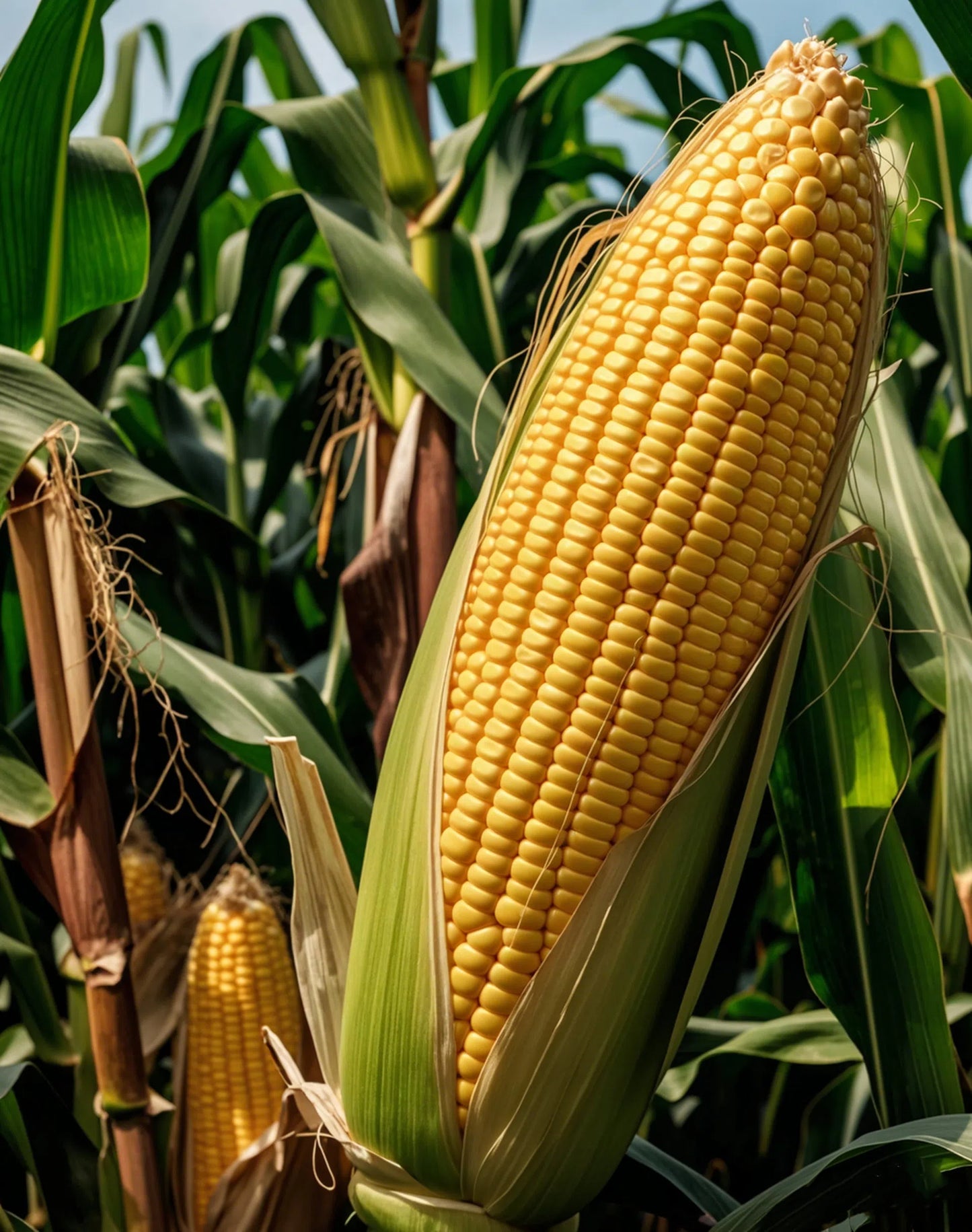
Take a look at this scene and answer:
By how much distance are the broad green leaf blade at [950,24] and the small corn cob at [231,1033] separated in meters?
1.35

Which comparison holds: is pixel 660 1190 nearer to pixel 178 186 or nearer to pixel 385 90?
pixel 385 90

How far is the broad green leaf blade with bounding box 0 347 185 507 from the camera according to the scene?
1139 mm

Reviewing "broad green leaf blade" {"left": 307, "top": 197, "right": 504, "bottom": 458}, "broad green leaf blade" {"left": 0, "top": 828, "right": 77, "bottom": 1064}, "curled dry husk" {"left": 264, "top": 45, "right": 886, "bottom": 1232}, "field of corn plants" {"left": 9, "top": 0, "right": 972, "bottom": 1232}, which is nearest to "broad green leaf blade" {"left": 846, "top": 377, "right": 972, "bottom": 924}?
"field of corn plants" {"left": 9, "top": 0, "right": 972, "bottom": 1232}

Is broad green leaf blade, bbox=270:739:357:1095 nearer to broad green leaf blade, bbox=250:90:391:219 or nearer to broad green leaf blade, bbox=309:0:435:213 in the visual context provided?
broad green leaf blade, bbox=309:0:435:213

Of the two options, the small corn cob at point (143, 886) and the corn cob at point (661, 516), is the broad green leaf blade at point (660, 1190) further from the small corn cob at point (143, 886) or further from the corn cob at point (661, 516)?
the small corn cob at point (143, 886)

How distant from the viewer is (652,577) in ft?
2.60

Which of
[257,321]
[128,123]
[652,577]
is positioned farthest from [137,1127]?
[128,123]

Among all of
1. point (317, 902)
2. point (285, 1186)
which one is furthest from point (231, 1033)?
point (317, 902)

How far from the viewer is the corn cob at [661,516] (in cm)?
79

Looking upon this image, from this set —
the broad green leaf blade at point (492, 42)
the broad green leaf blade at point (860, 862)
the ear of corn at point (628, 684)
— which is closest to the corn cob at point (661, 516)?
the ear of corn at point (628, 684)

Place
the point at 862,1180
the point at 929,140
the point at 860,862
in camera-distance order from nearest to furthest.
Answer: the point at 862,1180
the point at 860,862
the point at 929,140

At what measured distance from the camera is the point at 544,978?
794mm

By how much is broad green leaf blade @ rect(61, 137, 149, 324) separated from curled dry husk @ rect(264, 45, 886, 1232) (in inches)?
28.2

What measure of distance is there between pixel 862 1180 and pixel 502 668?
615 millimetres
